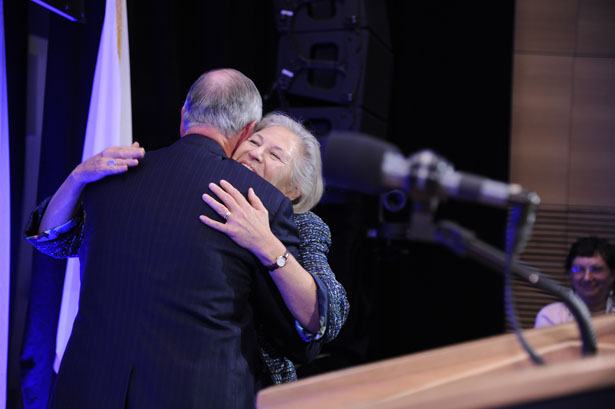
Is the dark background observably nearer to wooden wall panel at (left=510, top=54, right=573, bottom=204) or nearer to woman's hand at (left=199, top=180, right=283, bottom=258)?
wooden wall panel at (left=510, top=54, right=573, bottom=204)

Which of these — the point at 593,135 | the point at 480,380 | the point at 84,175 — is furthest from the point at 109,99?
the point at 593,135

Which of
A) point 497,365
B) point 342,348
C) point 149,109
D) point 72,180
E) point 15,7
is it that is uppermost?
point 15,7

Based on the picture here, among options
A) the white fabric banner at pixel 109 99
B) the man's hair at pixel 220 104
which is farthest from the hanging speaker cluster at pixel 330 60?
the man's hair at pixel 220 104

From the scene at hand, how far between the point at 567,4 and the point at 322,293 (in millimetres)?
4446

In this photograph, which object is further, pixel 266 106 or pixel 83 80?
pixel 266 106

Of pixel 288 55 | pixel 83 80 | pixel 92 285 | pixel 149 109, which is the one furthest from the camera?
pixel 288 55

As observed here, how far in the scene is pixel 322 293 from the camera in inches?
65.6

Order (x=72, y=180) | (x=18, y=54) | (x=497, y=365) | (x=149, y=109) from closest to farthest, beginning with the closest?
1. (x=497, y=365)
2. (x=72, y=180)
3. (x=18, y=54)
4. (x=149, y=109)

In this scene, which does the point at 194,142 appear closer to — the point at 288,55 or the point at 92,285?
the point at 92,285

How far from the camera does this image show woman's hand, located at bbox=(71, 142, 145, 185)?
5.35 feet

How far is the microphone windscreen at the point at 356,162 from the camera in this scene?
89cm

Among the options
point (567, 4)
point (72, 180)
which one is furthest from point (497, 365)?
point (567, 4)

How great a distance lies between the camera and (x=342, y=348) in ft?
13.8

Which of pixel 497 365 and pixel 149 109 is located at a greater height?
pixel 149 109
